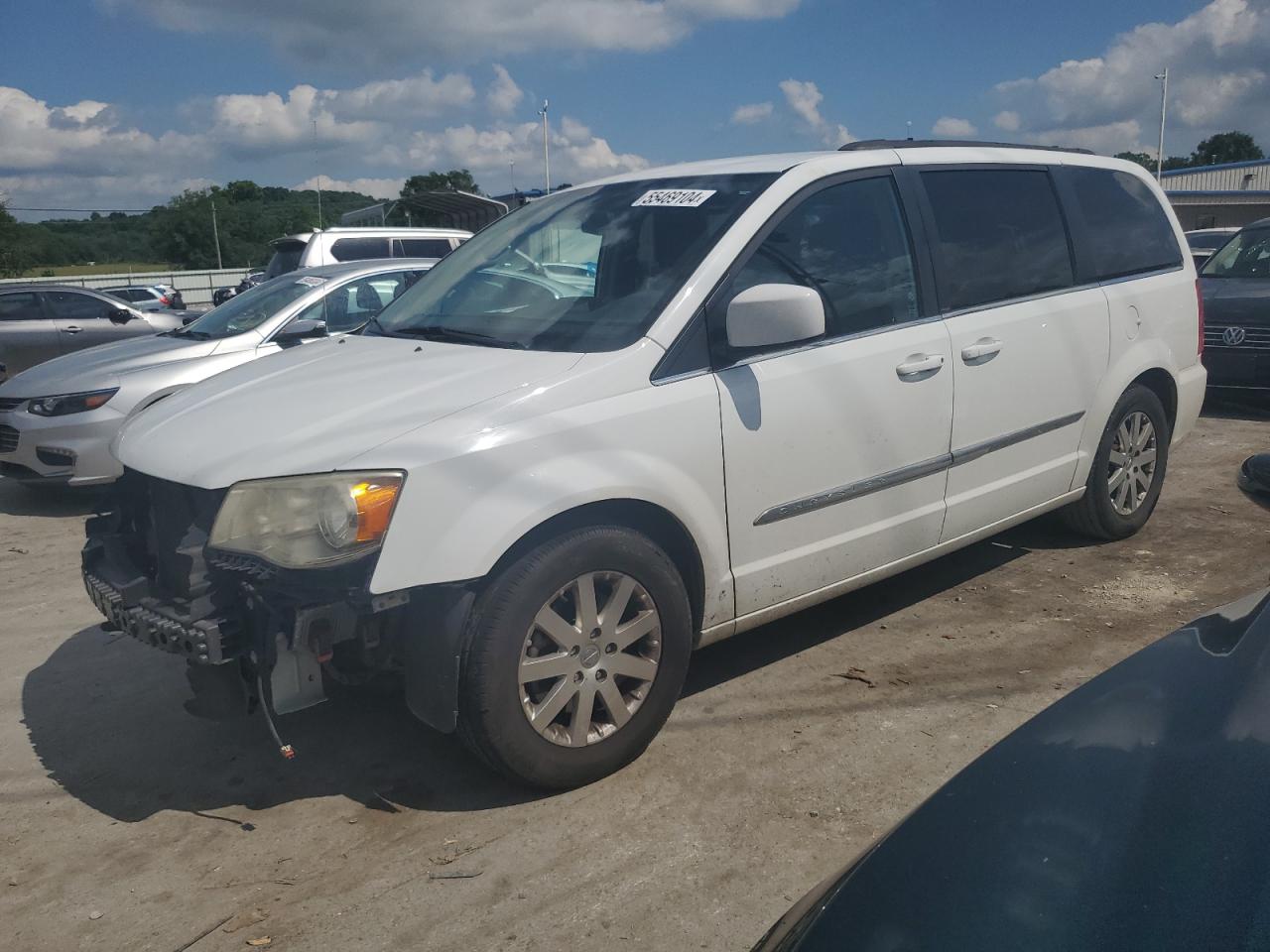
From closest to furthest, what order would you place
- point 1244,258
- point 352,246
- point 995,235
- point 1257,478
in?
point 1257,478, point 995,235, point 1244,258, point 352,246

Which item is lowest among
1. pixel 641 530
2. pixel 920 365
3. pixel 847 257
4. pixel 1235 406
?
pixel 1235 406

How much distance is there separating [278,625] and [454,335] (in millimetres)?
1370

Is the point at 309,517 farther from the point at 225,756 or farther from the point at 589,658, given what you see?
the point at 225,756

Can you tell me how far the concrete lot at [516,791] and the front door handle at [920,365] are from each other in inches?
44.2

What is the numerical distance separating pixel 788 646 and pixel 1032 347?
161cm

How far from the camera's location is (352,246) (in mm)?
12695

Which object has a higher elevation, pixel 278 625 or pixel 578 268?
pixel 578 268

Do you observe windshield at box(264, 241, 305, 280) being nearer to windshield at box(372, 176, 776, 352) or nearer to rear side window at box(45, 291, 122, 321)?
rear side window at box(45, 291, 122, 321)

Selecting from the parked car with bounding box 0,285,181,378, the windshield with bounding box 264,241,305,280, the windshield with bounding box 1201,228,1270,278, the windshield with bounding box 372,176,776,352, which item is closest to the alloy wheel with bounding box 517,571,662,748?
the windshield with bounding box 372,176,776,352

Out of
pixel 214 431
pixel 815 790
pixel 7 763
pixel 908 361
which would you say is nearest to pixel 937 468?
pixel 908 361

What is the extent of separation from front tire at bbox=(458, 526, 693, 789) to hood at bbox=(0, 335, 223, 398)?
5.14m

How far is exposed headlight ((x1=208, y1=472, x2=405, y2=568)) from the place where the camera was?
2820mm

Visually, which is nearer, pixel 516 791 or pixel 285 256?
pixel 516 791

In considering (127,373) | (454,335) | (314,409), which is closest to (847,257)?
(454,335)
